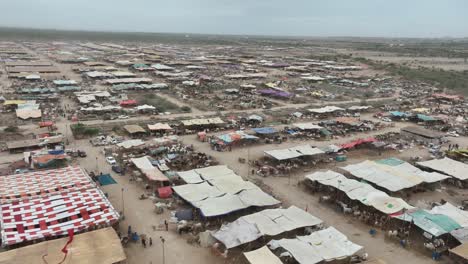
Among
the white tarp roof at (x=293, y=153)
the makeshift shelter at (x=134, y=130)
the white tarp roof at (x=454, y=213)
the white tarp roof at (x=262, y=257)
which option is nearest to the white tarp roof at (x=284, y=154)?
the white tarp roof at (x=293, y=153)

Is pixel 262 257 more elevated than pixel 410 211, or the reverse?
pixel 410 211

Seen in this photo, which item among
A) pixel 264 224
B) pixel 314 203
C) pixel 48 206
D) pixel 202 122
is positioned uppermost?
pixel 202 122

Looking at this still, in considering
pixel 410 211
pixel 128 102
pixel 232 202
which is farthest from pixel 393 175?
pixel 128 102

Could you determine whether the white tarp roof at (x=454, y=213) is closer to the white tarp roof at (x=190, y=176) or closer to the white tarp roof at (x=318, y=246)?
the white tarp roof at (x=318, y=246)

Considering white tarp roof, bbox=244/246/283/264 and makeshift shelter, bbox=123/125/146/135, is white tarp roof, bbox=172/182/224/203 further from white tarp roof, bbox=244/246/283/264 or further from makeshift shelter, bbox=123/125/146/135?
makeshift shelter, bbox=123/125/146/135

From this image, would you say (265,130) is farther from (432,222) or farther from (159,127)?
(432,222)

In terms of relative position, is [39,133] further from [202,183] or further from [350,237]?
[350,237]

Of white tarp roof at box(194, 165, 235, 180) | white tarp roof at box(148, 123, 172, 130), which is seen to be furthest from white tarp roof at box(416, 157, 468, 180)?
white tarp roof at box(148, 123, 172, 130)
